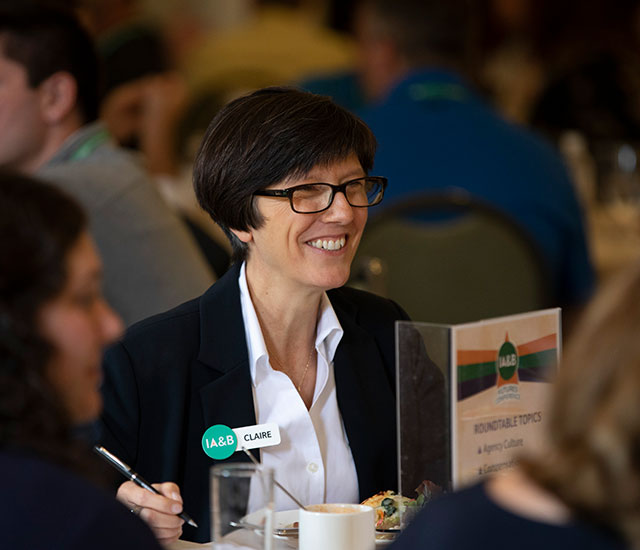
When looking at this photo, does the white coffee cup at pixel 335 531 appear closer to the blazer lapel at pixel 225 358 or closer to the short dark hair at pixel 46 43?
the blazer lapel at pixel 225 358

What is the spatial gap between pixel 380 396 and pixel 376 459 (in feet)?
0.40

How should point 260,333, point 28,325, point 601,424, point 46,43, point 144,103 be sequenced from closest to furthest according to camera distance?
point 601,424, point 28,325, point 260,333, point 46,43, point 144,103

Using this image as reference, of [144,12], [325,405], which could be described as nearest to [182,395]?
[325,405]

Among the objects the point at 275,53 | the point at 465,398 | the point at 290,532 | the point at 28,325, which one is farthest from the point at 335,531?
the point at 275,53

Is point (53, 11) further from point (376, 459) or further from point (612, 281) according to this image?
point (612, 281)

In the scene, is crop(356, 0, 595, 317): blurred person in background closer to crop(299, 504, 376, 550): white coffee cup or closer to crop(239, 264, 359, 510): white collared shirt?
crop(239, 264, 359, 510): white collared shirt

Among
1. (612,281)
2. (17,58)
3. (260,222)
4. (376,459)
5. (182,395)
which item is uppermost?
(17,58)

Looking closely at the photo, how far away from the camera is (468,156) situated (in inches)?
141

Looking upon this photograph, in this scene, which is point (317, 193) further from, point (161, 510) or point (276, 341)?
point (161, 510)

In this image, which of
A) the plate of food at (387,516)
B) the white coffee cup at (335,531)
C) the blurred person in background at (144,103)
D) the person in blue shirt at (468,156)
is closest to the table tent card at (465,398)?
the plate of food at (387,516)

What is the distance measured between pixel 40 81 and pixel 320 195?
4.28 feet

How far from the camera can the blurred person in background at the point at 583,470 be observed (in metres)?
0.93

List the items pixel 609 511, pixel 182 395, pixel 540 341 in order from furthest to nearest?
pixel 182 395, pixel 540 341, pixel 609 511

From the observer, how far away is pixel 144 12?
7.96m
